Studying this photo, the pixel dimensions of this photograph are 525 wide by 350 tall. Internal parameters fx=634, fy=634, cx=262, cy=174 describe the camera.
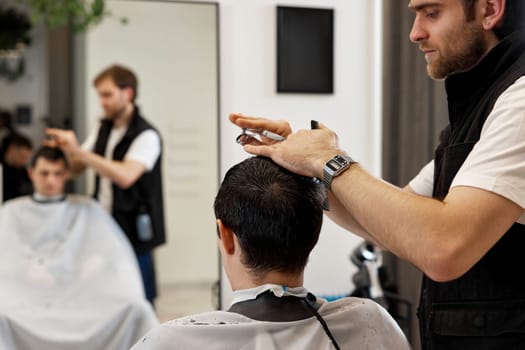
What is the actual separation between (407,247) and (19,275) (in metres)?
2.12

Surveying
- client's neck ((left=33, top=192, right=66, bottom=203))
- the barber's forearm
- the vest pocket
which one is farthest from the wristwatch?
client's neck ((left=33, top=192, right=66, bottom=203))

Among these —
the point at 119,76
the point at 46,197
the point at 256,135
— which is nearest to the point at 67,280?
the point at 46,197

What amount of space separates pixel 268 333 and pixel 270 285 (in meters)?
0.09

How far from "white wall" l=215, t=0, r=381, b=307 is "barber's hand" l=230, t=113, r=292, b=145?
55.6 inches

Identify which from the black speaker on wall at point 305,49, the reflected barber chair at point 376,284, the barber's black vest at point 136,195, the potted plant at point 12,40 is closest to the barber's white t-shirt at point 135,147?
the barber's black vest at point 136,195

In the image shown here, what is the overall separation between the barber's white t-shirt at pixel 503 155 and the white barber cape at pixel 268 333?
1.14 feet

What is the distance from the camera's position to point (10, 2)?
2.72 metres

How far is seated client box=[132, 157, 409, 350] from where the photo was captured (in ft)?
3.86

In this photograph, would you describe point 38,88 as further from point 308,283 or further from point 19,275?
point 308,283

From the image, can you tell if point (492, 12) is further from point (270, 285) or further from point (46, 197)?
point (46, 197)

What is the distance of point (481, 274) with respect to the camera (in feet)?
4.11

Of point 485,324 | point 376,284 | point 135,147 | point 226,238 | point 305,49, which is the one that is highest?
point 305,49

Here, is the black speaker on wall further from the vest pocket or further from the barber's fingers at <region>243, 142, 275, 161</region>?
the vest pocket

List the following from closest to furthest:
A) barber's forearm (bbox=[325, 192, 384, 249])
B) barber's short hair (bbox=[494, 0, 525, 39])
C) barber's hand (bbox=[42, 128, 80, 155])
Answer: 1. barber's short hair (bbox=[494, 0, 525, 39])
2. barber's forearm (bbox=[325, 192, 384, 249])
3. barber's hand (bbox=[42, 128, 80, 155])
